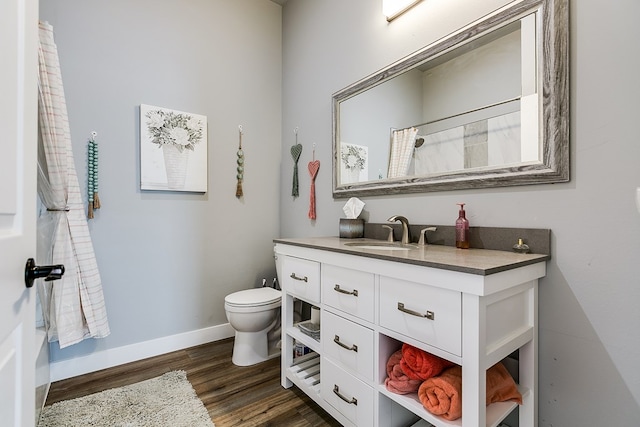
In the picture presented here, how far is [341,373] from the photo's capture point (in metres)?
1.37

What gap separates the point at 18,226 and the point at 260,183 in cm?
206

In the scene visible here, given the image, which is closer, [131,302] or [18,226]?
[18,226]

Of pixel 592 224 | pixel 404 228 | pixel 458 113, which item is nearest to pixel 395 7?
pixel 458 113

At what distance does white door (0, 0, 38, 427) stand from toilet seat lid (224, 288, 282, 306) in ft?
4.13

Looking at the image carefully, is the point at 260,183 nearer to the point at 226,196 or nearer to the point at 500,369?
the point at 226,196

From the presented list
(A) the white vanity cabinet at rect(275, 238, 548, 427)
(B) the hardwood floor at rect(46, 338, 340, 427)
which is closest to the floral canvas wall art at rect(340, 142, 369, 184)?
(A) the white vanity cabinet at rect(275, 238, 548, 427)

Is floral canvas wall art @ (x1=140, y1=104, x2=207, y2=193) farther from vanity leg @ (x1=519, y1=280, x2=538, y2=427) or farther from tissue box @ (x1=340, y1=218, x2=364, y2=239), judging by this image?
vanity leg @ (x1=519, y1=280, x2=538, y2=427)

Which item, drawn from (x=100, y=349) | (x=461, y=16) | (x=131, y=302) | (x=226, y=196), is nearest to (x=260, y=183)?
(x=226, y=196)

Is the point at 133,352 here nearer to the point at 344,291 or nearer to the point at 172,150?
the point at 172,150

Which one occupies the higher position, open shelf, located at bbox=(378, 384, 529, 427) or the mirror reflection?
the mirror reflection

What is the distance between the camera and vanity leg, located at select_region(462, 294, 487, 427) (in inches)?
35.8

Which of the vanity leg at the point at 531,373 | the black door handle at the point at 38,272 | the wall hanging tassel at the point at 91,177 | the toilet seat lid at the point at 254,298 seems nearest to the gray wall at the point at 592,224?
the vanity leg at the point at 531,373

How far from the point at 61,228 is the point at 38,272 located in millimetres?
1257

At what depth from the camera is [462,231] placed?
4.49 feet
